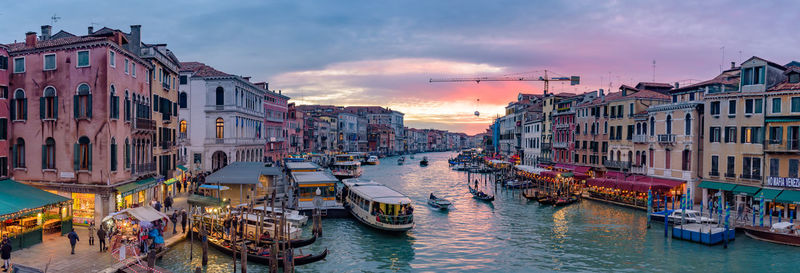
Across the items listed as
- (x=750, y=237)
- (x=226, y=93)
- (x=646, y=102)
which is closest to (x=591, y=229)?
(x=750, y=237)

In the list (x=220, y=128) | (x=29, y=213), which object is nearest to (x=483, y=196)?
(x=220, y=128)

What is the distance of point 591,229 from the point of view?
3031cm

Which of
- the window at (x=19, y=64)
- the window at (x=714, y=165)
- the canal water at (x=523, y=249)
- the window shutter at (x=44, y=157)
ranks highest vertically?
the window at (x=19, y=64)

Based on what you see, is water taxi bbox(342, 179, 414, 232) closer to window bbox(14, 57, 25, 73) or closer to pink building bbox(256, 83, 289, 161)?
window bbox(14, 57, 25, 73)

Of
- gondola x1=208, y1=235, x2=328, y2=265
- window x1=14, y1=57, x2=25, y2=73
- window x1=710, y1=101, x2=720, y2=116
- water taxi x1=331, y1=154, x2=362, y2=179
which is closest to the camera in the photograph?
gondola x1=208, y1=235, x2=328, y2=265

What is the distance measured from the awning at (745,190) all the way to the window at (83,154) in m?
34.9

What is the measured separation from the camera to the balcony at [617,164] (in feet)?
140

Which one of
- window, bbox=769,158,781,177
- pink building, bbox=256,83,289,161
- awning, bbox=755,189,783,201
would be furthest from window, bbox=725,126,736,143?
pink building, bbox=256,83,289,161

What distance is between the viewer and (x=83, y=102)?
22.1 m

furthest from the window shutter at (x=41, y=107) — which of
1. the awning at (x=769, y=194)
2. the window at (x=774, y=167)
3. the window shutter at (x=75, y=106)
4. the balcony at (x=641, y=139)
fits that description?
the balcony at (x=641, y=139)

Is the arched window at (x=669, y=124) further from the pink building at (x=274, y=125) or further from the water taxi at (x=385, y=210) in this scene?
the pink building at (x=274, y=125)

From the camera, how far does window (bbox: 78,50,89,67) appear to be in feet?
71.8

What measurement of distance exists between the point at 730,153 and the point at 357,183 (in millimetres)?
23974

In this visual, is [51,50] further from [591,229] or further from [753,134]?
[753,134]
